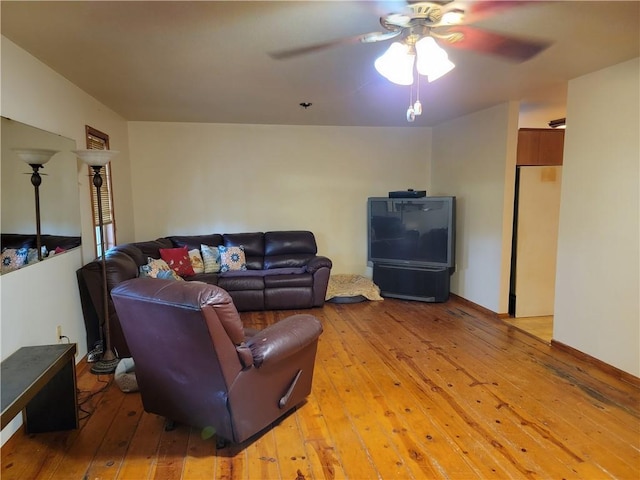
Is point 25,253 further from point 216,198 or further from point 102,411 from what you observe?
point 216,198

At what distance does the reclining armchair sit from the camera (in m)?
1.89

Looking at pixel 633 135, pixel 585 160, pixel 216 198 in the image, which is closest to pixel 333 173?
pixel 216 198

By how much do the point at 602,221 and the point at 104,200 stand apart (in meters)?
4.66

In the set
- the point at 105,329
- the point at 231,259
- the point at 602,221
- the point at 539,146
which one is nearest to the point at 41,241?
the point at 105,329

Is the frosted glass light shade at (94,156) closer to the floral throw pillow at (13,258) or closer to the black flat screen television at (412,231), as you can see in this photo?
the floral throw pillow at (13,258)

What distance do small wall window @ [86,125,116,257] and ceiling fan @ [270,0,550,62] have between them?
8.23 ft

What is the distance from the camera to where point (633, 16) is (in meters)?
2.13

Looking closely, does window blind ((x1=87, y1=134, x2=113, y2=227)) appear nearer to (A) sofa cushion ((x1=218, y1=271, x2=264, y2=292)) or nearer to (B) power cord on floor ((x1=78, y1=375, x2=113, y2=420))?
(A) sofa cushion ((x1=218, y1=271, x2=264, y2=292))

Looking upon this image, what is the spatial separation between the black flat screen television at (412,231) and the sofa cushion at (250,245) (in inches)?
59.3

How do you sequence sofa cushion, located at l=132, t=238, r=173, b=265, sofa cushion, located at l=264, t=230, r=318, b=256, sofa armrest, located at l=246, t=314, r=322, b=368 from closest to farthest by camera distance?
sofa armrest, located at l=246, t=314, r=322, b=368 < sofa cushion, located at l=132, t=238, r=173, b=265 < sofa cushion, located at l=264, t=230, r=318, b=256

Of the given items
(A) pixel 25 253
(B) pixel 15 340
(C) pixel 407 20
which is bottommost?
(B) pixel 15 340

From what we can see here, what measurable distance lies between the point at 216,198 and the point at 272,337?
370cm

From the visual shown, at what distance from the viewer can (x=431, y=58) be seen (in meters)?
2.05

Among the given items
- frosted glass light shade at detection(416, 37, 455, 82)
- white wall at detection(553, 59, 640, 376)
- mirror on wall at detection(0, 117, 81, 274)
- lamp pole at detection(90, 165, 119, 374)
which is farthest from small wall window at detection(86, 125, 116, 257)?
white wall at detection(553, 59, 640, 376)
